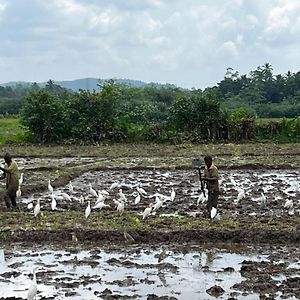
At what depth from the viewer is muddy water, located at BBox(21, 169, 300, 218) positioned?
54.2 ft

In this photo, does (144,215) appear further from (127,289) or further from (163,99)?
(163,99)

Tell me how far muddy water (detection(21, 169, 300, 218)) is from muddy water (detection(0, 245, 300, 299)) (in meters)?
3.65

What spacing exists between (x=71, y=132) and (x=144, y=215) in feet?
84.9

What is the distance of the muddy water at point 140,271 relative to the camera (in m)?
9.48

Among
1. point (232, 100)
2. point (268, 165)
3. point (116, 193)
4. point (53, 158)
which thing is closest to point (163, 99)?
point (232, 100)

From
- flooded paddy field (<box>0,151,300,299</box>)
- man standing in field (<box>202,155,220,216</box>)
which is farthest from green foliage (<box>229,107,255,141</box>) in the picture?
man standing in field (<box>202,155,220,216</box>)

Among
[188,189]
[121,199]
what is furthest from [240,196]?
[188,189]

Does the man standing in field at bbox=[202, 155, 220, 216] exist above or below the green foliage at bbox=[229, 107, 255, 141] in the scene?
below

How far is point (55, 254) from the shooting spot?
12023 millimetres

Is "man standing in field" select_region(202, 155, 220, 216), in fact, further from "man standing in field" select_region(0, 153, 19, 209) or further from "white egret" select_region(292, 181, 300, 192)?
"white egret" select_region(292, 181, 300, 192)

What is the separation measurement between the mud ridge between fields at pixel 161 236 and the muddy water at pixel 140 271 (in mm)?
343

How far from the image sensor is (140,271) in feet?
35.1

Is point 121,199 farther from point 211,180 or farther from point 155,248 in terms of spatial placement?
point 155,248

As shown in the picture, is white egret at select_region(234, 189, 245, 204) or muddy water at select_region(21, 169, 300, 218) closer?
muddy water at select_region(21, 169, 300, 218)
